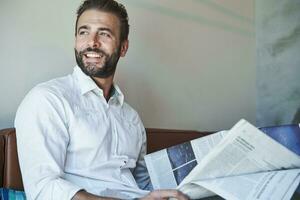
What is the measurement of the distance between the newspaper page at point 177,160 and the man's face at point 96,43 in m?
0.32

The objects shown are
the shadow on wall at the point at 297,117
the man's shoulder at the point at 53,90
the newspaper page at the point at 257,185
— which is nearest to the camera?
the newspaper page at the point at 257,185

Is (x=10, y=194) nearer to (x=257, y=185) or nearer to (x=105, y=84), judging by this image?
(x=105, y=84)

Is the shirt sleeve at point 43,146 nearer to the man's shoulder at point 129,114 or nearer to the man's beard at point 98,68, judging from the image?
the man's beard at point 98,68

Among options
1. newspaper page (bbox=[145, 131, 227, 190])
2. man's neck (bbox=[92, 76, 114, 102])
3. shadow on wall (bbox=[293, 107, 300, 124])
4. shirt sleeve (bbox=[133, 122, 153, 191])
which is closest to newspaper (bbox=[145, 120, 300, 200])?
newspaper page (bbox=[145, 131, 227, 190])

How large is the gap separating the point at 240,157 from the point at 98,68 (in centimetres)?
55

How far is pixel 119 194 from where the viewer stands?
44.9 inches

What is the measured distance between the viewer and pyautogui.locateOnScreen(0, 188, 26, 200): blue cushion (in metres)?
1.04

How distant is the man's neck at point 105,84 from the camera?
1.30 meters

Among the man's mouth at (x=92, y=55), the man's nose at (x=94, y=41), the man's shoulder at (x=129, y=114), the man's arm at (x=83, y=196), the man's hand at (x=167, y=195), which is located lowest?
the man's arm at (x=83, y=196)

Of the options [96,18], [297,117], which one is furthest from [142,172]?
[297,117]

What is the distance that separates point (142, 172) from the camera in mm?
1348

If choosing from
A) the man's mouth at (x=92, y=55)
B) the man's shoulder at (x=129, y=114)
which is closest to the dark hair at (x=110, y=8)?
the man's mouth at (x=92, y=55)

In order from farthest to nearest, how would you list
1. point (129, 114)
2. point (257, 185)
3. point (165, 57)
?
point (165, 57), point (129, 114), point (257, 185)

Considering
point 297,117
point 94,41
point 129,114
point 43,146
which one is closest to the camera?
point 43,146
